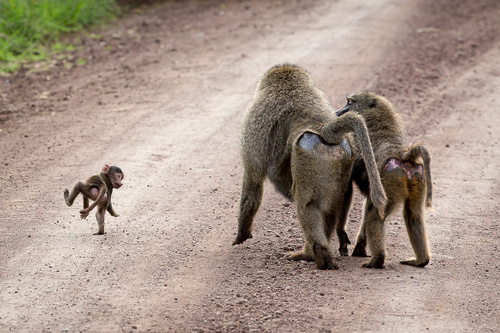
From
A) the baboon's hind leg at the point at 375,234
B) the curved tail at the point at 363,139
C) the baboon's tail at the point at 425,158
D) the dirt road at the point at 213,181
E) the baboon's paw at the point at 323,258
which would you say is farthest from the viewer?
the baboon's hind leg at the point at 375,234

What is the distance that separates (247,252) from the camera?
6.10 m

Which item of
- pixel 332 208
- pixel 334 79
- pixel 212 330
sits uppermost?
pixel 334 79

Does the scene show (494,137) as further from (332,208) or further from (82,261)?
(82,261)

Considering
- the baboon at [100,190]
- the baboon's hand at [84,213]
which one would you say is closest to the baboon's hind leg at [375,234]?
the baboon at [100,190]

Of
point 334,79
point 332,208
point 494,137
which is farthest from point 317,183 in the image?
point 334,79

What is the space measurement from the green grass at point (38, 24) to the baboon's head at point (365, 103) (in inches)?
277

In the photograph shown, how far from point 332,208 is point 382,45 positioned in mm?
8507

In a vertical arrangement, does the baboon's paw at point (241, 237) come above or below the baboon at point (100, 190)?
Answer: below

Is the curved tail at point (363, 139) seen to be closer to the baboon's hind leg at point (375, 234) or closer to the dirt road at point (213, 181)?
the baboon's hind leg at point (375, 234)

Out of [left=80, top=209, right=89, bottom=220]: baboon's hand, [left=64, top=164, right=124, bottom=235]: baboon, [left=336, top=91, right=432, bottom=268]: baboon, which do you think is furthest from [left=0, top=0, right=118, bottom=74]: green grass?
[left=336, top=91, right=432, bottom=268]: baboon

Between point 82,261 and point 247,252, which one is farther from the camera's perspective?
point 247,252

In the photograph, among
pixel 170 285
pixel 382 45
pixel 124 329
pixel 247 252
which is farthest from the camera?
pixel 382 45

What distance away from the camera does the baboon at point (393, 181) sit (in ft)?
18.6

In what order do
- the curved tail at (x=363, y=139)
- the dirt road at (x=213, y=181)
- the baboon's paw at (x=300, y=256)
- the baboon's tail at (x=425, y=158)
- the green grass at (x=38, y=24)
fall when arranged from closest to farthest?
the dirt road at (x=213, y=181)
the curved tail at (x=363, y=139)
the baboon's tail at (x=425, y=158)
the baboon's paw at (x=300, y=256)
the green grass at (x=38, y=24)
